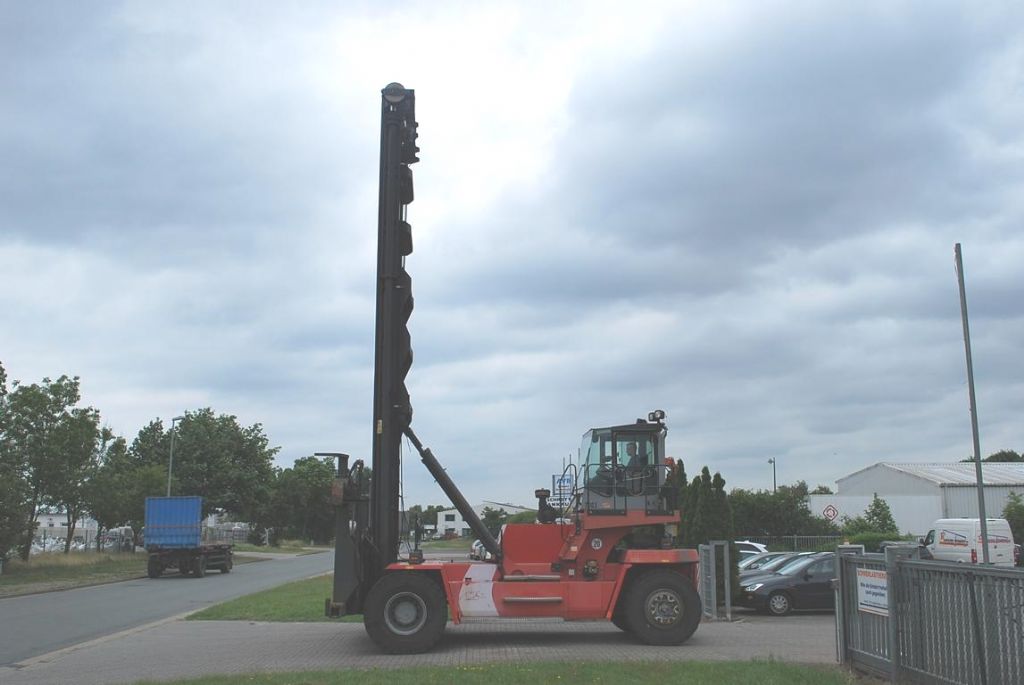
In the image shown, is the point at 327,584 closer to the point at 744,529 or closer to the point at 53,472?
the point at 53,472

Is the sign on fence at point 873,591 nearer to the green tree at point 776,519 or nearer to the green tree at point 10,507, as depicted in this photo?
the green tree at point 10,507

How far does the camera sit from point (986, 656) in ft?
29.0

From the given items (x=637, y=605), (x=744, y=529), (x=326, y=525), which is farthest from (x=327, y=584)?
(x=326, y=525)

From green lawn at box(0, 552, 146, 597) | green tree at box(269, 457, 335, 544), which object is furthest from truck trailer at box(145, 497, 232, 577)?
green tree at box(269, 457, 335, 544)

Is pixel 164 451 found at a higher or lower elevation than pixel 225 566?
higher

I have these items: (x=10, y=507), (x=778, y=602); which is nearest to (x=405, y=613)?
(x=778, y=602)

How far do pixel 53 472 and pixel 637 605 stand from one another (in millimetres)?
33222

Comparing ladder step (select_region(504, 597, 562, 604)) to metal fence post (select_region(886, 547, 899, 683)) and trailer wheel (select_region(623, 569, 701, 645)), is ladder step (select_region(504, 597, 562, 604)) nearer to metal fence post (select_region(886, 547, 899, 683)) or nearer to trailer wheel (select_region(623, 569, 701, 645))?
trailer wheel (select_region(623, 569, 701, 645))

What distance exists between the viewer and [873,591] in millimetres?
11023

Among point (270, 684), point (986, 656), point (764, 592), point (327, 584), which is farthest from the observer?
point (327, 584)

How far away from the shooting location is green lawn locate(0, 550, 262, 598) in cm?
3149

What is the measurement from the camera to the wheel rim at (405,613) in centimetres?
1384

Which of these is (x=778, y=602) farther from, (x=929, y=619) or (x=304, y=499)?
(x=304, y=499)

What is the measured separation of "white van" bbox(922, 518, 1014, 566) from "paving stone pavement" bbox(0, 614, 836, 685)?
43.1ft
